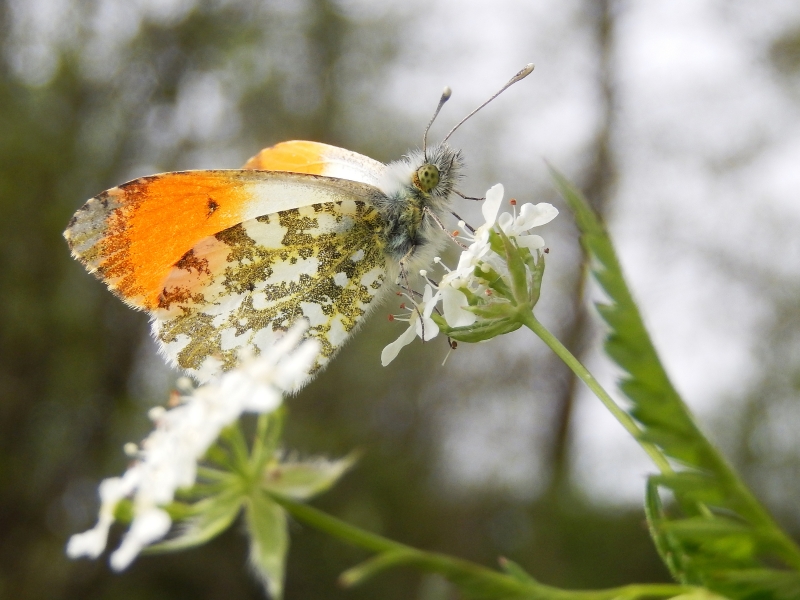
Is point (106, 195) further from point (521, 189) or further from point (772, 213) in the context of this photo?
point (772, 213)

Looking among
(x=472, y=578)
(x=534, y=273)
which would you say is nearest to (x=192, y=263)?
(x=534, y=273)

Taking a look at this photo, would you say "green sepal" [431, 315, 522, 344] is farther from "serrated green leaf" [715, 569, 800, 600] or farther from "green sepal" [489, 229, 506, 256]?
"serrated green leaf" [715, 569, 800, 600]

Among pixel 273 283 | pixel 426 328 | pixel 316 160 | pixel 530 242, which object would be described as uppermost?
pixel 316 160

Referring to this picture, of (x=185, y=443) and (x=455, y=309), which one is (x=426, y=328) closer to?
(x=455, y=309)

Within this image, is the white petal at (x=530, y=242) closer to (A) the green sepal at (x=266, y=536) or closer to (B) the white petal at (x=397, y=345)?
(B) the white petal at (x=397, y=345)

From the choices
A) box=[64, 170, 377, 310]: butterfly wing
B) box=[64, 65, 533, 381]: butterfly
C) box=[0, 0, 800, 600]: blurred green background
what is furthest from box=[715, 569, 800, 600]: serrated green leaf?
box=[0, 0, 800, 600]: blurred green background

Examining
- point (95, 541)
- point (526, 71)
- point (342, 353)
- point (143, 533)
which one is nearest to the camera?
point (143, 533)

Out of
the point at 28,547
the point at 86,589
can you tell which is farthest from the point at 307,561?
the point at 28,547
